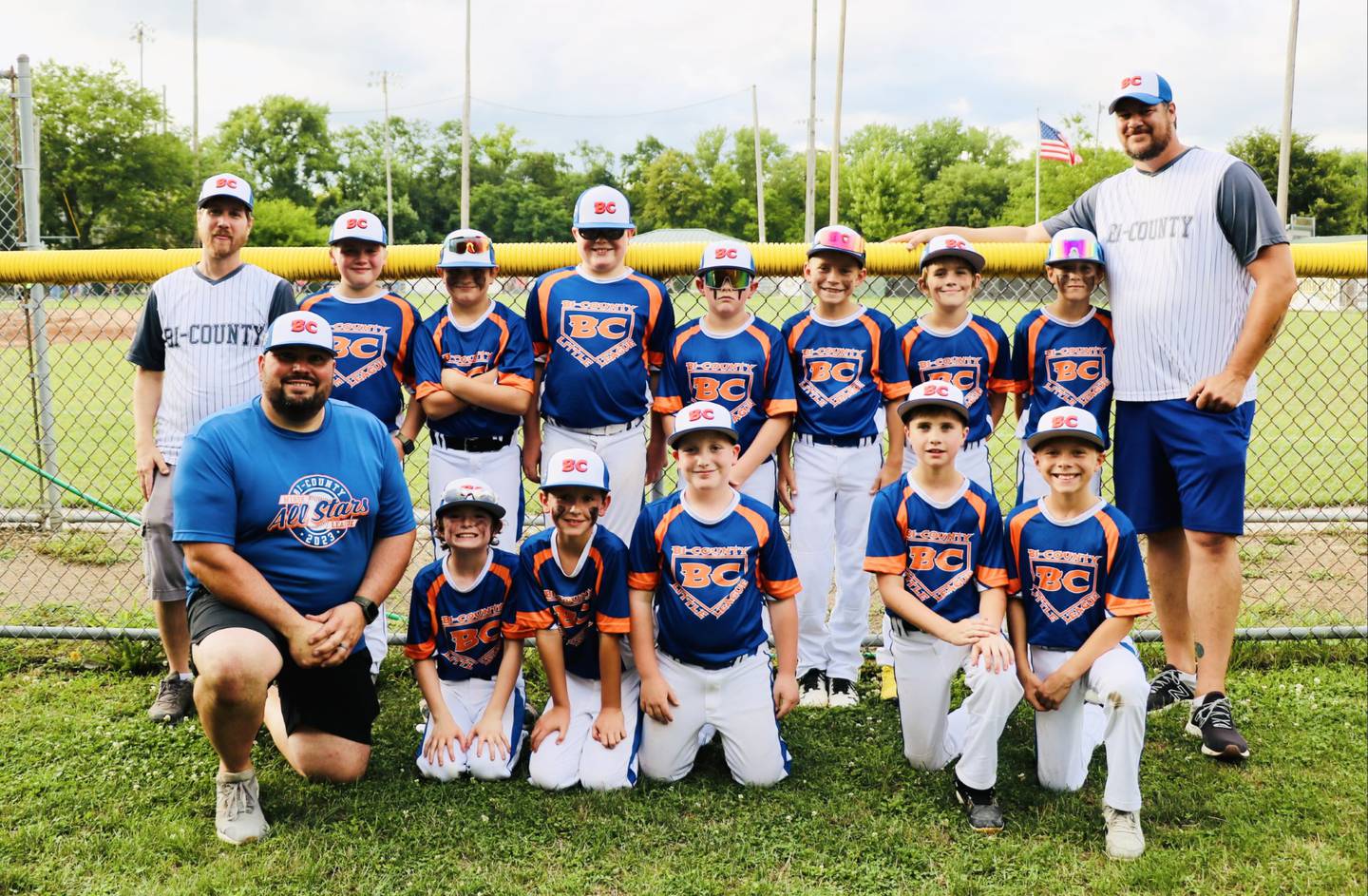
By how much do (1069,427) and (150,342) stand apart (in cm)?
354

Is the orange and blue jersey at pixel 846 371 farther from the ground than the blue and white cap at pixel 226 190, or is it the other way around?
the blue and white cap at pixel 226 190

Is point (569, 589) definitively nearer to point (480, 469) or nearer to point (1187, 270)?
point (480, 469)

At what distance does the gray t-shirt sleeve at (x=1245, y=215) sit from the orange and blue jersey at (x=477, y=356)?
8.94 ft

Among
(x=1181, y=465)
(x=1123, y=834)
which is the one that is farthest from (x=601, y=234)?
(x=1123, y=834)

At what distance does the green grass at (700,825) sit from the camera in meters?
3.08

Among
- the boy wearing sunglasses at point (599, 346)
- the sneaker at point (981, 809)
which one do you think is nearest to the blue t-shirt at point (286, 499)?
the boy wearing sunglasses at point (599, 346)

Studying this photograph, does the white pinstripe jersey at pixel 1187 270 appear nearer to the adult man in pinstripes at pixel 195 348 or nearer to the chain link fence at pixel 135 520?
the chain link fence at pixel 135 520

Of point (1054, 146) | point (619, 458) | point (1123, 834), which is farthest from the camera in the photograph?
point (1054, 146)

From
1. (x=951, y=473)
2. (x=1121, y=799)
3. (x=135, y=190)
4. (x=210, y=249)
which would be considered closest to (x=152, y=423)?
(x=210, y=249)

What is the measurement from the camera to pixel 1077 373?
428 cm

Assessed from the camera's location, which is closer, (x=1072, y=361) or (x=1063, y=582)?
(x=1063, y=582)

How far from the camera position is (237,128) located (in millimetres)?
68562

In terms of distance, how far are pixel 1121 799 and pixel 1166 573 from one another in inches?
51.7

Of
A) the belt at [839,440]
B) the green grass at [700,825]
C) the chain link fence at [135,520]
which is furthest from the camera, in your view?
the chain link fence at [135,520]
